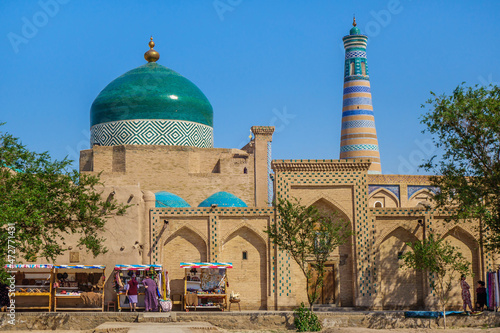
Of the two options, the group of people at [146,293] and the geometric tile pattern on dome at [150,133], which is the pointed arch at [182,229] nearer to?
the group of people at [146,293]

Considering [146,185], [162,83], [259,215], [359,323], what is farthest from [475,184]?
[162,83]

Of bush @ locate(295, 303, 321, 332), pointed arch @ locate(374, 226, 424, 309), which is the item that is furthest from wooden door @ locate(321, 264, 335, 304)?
bush @ locate(295, 303, 321, 332)

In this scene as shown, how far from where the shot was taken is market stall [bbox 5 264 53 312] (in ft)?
61.5

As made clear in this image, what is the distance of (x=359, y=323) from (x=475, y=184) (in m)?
4.33

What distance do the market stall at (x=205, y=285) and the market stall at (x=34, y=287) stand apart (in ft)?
11.6

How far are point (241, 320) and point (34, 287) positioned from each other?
5547mm

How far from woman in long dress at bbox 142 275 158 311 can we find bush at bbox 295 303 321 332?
160 inches

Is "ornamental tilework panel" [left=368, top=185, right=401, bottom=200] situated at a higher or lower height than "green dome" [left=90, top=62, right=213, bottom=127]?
lower

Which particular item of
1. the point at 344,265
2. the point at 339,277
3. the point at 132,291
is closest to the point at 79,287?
the point at 132,291

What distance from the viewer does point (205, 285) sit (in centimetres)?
2044

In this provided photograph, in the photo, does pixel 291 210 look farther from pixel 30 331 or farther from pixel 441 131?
pixel 30 331

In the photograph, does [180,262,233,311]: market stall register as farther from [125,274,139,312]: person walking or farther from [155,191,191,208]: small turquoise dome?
[155,191,191,208]: small turquoise dome

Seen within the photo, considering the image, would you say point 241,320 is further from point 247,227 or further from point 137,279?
point 247,227

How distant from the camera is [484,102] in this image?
680 inches
